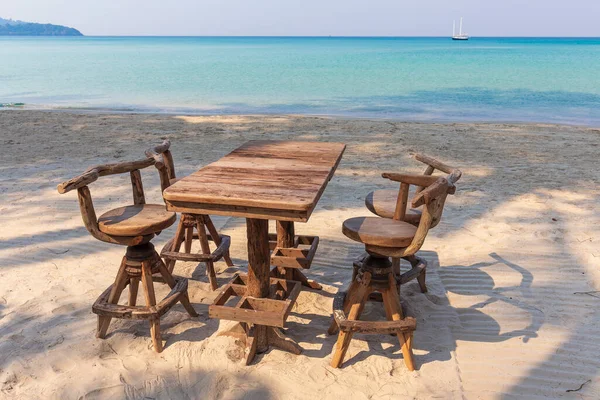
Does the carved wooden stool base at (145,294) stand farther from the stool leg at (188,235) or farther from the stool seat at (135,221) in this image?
the stool leg at (188,235)

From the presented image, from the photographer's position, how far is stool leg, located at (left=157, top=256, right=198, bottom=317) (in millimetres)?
3553

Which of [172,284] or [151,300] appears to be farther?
[172,284]

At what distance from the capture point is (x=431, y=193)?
283 centimetres

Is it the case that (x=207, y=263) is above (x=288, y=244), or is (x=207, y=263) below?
below

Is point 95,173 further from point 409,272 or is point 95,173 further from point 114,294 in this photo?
point 409,272

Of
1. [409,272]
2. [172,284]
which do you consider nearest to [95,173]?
[172,284]

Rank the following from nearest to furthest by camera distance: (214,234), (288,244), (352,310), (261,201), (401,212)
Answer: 1. (261,201)
2. (352,310)
3. (401,212)
4. (288,244)
5. (214,234)

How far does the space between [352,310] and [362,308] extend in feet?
0.23

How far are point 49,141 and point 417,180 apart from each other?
28.9 feet

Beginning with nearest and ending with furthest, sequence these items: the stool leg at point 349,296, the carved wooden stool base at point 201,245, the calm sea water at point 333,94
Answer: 1. the stool leg at point 349,296
2. the carved wooden stool base at point 201,245
3. the calm sea water at point 333,94

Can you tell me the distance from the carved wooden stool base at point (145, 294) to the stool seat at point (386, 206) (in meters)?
1.54

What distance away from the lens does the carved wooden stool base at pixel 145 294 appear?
3315 millimetres

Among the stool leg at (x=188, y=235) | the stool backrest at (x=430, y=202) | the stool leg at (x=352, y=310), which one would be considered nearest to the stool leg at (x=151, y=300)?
the stool leg at (x=188, y=235)

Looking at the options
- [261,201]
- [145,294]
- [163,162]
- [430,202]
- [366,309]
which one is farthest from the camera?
[366,309]
